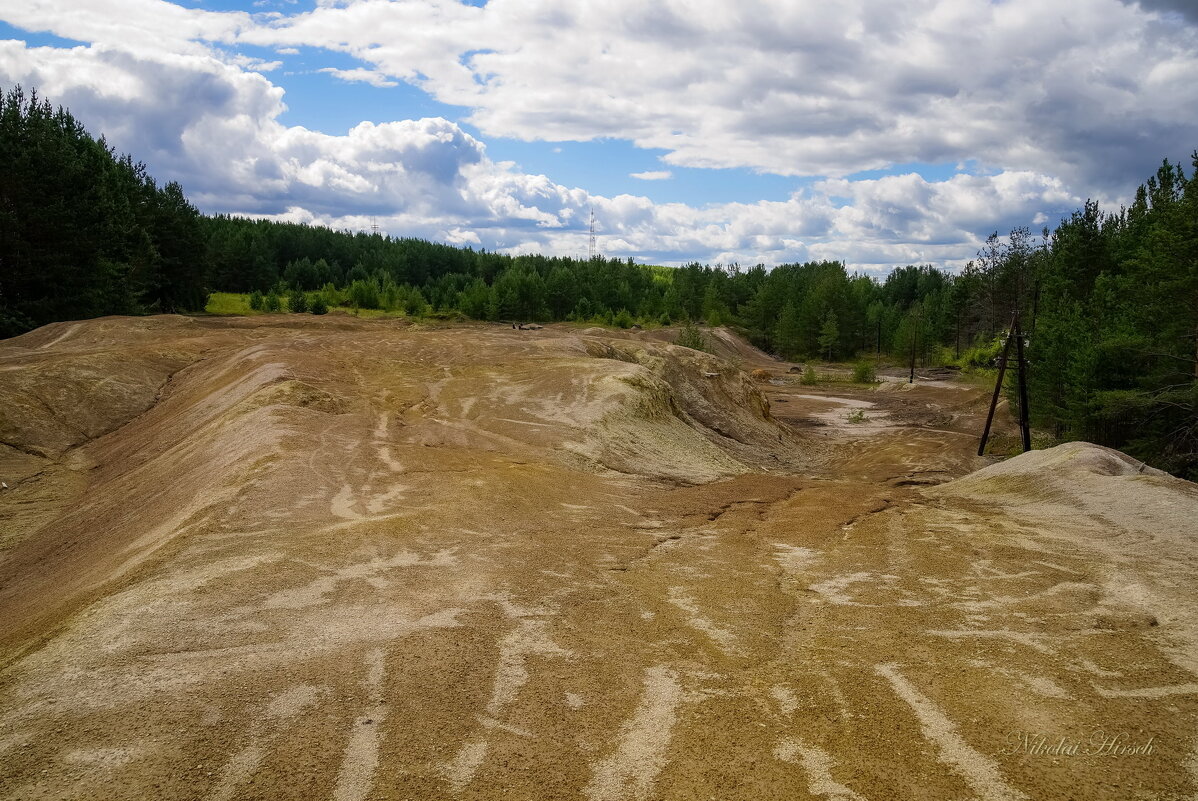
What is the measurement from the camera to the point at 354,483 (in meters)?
12.6

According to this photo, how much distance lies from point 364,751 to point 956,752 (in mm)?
4143

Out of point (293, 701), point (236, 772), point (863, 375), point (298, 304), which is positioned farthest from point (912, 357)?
point (236, 772)

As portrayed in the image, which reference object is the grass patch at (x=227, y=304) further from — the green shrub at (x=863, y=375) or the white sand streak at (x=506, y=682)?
the white sand streak at (x=506, y=682)

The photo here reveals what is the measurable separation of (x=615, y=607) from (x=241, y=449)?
28.9ft

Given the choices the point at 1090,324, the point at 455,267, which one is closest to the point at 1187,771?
the point at 1090,324

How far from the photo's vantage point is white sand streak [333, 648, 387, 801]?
4.74 m

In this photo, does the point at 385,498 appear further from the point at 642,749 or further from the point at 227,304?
the point at 227,304

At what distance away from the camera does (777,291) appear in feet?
316

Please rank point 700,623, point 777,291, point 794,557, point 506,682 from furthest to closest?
1. point 777,291
2. point 794,557
3. point 700,623
4. point 506,682

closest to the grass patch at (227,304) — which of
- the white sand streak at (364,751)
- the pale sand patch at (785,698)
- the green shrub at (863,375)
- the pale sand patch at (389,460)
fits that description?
the green shrub at (863,375)

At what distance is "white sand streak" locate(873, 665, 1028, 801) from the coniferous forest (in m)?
26.6

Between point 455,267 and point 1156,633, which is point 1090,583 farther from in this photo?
point 455,267

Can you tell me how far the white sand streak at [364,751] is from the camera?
4739 millimetres

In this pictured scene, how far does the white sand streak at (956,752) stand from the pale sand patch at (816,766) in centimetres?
83
